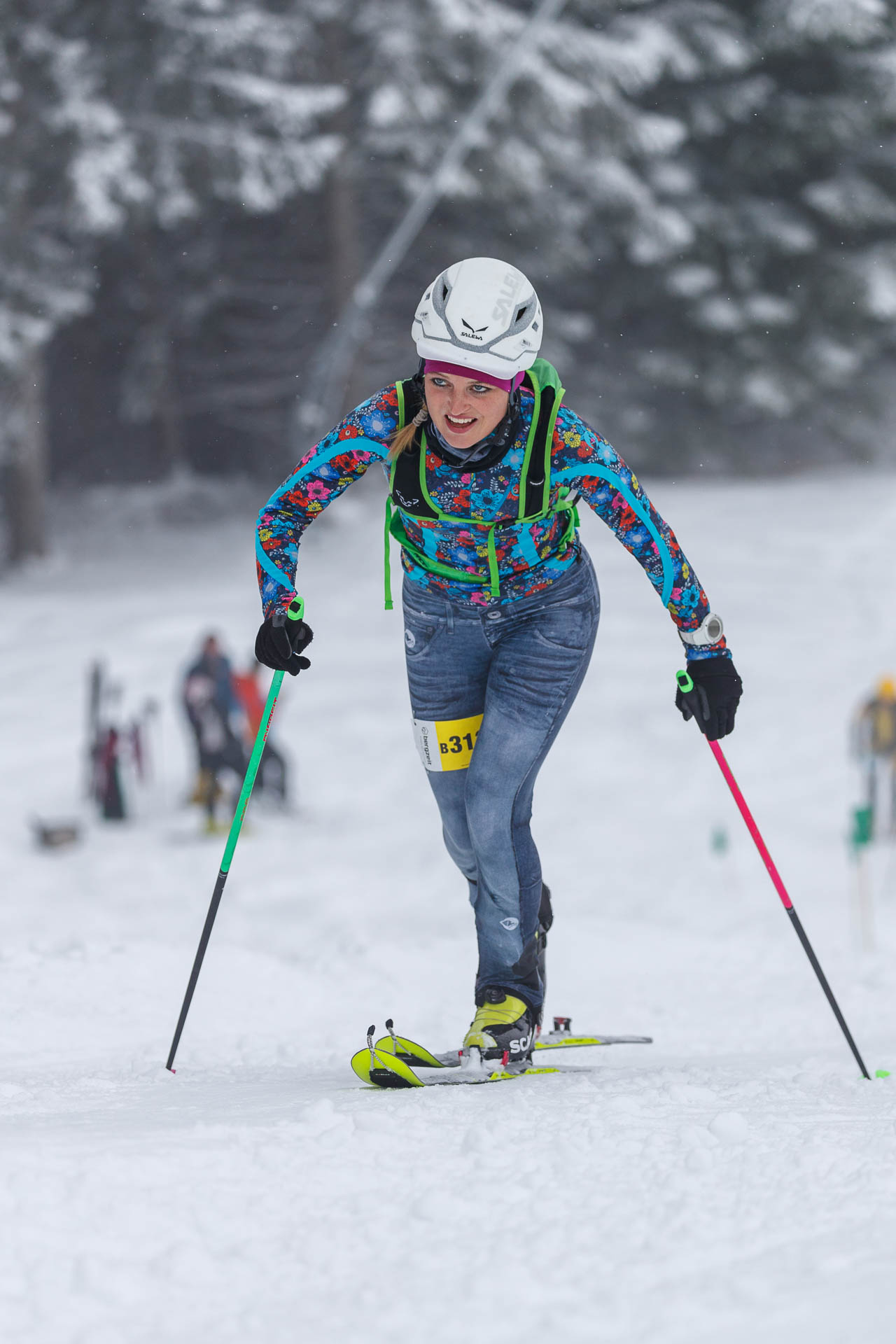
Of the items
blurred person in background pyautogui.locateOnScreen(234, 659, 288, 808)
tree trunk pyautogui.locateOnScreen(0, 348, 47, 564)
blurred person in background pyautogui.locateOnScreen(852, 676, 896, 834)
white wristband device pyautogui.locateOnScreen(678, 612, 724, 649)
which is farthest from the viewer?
tree trunk pyautogui.locateOnScreen(0, 348, 47, 564)

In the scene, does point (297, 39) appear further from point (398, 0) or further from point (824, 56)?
point (824, 56)

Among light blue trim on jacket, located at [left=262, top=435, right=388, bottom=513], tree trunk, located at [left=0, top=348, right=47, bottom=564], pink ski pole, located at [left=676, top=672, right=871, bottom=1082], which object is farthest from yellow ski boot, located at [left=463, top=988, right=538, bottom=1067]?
tree trunk, located at [left=0, top=348, right=47, bottom=564]

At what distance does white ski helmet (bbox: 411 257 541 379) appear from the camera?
11.4ft

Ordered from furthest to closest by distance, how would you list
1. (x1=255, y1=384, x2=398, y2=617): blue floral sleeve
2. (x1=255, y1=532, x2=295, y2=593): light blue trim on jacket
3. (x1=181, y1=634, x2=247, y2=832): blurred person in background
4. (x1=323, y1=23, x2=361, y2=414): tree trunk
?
1. (x1=323, y1=23, x2=361, y2=414): tree trunk
2. (x1=181, y1=634, x2=247, y2=832): blurred person in background
3. (x1=255, y1=532, x2=295, y2=593): light blue trim on jacket
4. (x1=255, y1=384, x2=398, y2=617): blue floral sleeve

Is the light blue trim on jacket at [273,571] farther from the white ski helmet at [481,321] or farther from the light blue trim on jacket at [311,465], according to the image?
the white ski helmet at [481,321]

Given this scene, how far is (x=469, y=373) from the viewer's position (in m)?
3.47

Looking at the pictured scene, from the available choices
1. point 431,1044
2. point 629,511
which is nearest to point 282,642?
point 629,511

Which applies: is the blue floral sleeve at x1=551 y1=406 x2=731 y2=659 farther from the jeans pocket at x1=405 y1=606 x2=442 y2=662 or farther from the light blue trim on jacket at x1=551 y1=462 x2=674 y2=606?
the jeans pocket at x1=405 y1=606 x2=442 y2=662

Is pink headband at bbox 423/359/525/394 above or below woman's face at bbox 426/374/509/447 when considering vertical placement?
above

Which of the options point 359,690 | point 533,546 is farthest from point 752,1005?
point 359,690

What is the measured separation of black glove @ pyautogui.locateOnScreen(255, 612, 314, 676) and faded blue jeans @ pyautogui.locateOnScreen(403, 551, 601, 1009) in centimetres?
31

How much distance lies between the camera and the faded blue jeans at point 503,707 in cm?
384

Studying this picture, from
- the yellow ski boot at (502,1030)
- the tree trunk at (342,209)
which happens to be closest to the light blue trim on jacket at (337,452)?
the yellow ski boot at (502,1030)

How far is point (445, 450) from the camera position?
3.59 meters
